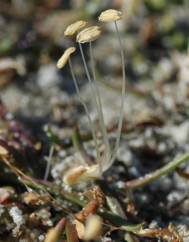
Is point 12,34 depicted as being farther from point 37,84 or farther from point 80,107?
point 80,107

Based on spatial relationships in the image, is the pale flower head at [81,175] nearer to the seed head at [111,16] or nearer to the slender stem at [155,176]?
the slender stem at [155,176]

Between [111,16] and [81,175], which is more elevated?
[111,16]

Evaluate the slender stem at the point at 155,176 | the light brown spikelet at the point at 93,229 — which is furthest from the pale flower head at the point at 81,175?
the light brown spikelet at the point at 93,229

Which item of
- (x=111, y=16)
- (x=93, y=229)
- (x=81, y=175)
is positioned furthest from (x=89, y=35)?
(x=93, y=229)

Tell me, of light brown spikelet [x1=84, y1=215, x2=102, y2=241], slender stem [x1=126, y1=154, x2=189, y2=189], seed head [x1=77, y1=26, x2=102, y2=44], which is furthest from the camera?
slender stem [x1=126, y1=154, x2=189, y2=189]

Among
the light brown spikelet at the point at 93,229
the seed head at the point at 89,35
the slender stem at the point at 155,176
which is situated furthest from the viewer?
the slender stem at the point at 155,176

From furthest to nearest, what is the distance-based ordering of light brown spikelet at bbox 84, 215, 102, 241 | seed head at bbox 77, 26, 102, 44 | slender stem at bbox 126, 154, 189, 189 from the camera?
slender stem at bbox 126, 154, 189, 189, seed head at bbox 77, 26, 102, 44, light brown spikelet at bbox 84, 215, 102, 241

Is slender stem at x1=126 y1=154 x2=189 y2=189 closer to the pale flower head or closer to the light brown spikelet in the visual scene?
the pale flower head

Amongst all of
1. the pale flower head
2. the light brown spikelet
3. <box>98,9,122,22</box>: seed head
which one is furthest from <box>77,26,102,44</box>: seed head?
the light brown spikelet

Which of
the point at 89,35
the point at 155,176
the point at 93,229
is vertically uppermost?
the point at 89,35

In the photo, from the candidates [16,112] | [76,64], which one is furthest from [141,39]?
[16,112]

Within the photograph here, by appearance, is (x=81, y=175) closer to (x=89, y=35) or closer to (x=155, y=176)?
(x=155, y=176)
